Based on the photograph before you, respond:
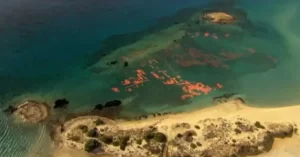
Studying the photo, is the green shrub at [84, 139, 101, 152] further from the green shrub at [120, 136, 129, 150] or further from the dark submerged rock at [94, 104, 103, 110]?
the dark submerged rock at [94, 104, 103, 110]

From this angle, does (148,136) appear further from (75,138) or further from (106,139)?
(75,138)

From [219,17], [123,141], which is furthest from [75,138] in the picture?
[219,17]

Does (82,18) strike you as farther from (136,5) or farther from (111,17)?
(136,5)

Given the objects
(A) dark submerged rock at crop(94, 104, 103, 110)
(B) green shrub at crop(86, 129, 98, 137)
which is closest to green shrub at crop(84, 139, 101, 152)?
(B) green shrub at crop(86, 129, 98, 137)

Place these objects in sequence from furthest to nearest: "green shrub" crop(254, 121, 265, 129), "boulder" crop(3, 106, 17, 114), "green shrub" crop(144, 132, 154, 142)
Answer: "boulder" crop(3, 106, 17, 114)
"green shrub" crop(254, 121, 265, 129)
"green shrub" crop(144, 132, 154, 142)

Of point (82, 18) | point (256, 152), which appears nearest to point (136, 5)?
point (82, 18)

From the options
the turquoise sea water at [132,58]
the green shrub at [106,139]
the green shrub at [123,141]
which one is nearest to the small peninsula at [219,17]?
the turquoise sea water at [132,58]
